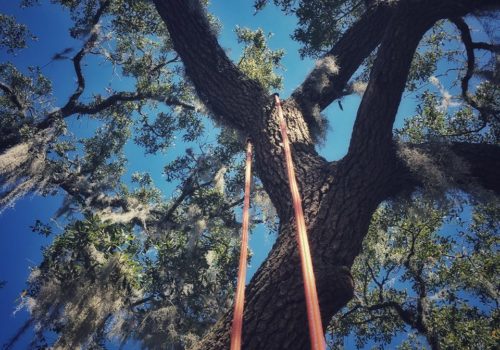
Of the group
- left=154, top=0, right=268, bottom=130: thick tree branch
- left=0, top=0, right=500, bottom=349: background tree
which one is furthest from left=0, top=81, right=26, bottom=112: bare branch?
left=154, top=0, right=268, bottom=130: thick tree branch

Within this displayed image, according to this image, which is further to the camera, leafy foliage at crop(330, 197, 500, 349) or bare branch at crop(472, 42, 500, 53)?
leafy foliage at crop(330, 197, 500, 349)

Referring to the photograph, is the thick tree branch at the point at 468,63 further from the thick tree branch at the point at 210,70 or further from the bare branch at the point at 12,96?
the bare branch at the point at 12,96

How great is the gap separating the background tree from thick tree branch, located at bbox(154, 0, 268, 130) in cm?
2

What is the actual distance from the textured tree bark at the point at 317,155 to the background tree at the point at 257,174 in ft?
0.06

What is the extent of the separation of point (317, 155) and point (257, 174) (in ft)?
2.78

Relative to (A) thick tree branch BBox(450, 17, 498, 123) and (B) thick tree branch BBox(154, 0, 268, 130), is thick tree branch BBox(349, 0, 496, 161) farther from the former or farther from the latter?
(B) thick tree branch BBox(154, 0, 268, 130)

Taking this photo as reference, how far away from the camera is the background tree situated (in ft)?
11.2

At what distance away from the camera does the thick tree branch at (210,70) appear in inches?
188

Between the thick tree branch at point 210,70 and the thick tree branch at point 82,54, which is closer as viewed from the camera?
the thick tree branch at point 210,70

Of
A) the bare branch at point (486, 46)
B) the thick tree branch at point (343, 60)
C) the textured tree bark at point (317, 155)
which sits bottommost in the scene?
the textured tree bark at point (317, 155)

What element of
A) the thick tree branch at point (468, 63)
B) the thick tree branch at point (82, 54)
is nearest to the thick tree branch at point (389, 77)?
the thick tree branch at point (468, 63)

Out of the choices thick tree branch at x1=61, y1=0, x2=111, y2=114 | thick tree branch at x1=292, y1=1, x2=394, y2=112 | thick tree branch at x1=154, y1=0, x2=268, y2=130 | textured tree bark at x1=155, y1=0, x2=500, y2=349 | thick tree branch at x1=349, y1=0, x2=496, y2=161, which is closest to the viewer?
textured tree bark at x1=155, y1=0, x2=500, y2=349

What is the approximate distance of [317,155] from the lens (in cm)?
409

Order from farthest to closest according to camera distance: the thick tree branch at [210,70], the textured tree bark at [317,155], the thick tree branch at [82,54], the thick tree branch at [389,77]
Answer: the thick tree branch at [82,54] → the thick tree branch at [210,70] → the thick tree branch at [389,77] → the textured tree bark at [317,155]
